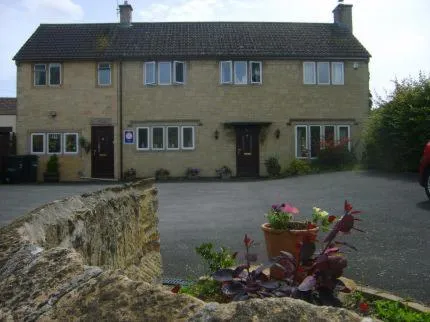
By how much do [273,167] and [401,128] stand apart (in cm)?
723

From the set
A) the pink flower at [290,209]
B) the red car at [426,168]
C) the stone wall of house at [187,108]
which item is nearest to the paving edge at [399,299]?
the pink flower at [290,209]

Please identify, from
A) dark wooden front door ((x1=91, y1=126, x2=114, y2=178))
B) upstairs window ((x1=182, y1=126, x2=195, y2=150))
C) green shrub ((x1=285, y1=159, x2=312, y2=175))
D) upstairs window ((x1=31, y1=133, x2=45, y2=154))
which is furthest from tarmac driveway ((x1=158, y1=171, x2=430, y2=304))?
upstairs window ((x1=31, y1=133, x2=45, y2=154))

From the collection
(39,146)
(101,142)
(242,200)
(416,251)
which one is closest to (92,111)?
(101,142)

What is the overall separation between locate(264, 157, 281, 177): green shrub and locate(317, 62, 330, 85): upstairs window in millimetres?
5145

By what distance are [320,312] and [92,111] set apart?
2375cm

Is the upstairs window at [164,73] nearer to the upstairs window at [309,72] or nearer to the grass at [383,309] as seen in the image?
the upstairs window at [309,72]

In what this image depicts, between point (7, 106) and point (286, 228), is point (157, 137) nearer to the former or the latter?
point (286, 228)

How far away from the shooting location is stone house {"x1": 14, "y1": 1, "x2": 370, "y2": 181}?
77.5 feet

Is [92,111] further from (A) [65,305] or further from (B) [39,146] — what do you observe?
(A) [65,305]

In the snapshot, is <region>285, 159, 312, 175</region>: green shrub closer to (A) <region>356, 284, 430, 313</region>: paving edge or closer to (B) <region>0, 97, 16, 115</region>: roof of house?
(A) <region>356, 284, 430, 313</region>: paving edge

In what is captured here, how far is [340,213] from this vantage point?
396 inches

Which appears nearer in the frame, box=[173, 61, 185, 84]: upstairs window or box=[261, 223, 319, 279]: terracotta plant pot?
box=[261, 223, 319, 279]: terracotta plant pot

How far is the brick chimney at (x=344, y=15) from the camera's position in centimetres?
2628

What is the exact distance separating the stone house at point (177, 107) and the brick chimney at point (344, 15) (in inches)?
129
